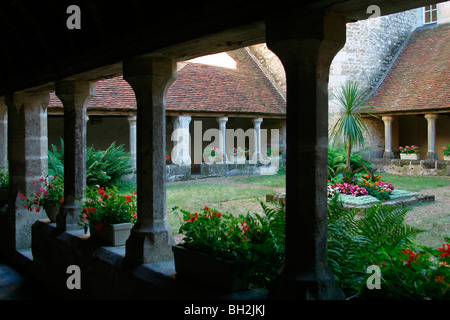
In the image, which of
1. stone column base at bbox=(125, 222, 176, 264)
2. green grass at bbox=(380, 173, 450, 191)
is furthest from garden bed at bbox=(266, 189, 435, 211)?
stone column base at bbox=(125, 222, 176, 264)

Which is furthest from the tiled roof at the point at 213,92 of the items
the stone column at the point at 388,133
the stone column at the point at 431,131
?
the stone column at the point at 431,131

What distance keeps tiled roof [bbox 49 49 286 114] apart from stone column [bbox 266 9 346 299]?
9.33 m

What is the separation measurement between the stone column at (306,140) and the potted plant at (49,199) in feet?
10.2

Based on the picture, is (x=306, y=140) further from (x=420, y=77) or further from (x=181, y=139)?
(x=420, y=77)

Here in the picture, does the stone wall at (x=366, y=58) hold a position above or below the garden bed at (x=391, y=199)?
above

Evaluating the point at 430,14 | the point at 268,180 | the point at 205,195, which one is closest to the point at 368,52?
the point at 430,14

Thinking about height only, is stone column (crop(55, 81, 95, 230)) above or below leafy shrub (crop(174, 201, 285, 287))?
above

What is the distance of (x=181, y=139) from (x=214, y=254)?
10.7 metres

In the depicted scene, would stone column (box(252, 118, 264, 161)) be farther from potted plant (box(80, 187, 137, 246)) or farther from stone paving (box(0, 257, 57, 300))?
potted plant (box(80, 187, 137, 246))

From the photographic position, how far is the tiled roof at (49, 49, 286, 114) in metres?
11.6

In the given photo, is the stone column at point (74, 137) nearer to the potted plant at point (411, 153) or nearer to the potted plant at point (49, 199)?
the potted plant at point (49, 199)

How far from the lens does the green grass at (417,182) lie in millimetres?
10805
